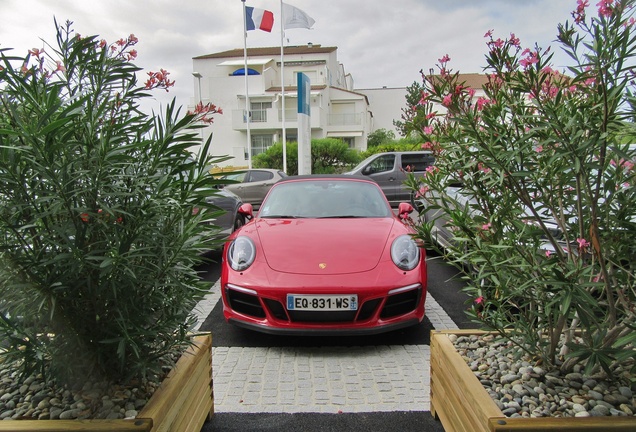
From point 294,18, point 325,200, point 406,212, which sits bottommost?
point 325,200

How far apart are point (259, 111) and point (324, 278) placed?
126 feet

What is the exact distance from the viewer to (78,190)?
4.91ft

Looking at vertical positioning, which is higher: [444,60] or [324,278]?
[444,60]

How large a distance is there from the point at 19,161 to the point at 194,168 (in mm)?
605

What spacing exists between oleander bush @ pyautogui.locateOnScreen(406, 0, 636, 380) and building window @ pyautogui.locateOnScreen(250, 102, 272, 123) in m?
39.0

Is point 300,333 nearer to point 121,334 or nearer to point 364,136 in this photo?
point 121,334

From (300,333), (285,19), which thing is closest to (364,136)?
Answer: (285,19)

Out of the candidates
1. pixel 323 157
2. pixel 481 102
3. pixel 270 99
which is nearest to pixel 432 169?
pixel 481 102

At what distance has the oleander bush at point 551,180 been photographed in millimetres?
1494

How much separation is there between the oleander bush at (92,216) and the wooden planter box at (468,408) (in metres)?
1.21

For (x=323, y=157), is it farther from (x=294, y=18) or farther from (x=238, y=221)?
(x=238, y=221)

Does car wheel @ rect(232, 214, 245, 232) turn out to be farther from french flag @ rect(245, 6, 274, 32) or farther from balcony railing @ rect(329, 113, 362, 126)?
balcony railing @ rect(329, 113, 362, 126)

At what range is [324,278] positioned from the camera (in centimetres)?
348

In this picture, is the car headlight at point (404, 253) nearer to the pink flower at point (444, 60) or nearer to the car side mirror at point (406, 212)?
the car side mirror at point (406, 212)
